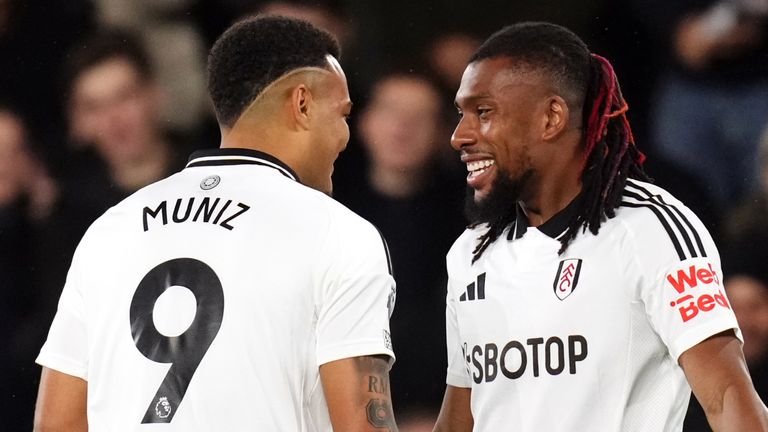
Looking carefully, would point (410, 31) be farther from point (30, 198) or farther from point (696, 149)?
point (30, 198)

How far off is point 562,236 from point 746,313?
4.91ft

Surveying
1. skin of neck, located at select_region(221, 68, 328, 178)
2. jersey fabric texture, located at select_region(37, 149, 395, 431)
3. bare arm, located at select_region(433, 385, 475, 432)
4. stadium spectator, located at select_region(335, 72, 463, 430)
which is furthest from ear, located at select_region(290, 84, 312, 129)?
stadium spectator, located at select_region(335, 72, 463, 430)

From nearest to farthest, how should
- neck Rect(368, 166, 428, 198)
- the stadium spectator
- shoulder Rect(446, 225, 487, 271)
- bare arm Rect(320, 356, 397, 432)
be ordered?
bare arm Rect(320, 356, 397, 432) < shoulder Rect(446, 225, 487, 271) < the stadium spectator < neck Rect(368, 166, 428, 198)

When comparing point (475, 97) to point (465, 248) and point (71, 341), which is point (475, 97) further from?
point (71, 341)

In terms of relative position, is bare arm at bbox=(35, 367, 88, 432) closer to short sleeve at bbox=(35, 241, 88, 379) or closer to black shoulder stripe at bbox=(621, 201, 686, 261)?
short sleeve at bbox=(35, 241, 88, 379)

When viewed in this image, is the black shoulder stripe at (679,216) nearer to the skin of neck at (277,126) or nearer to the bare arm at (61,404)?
the skin of neck at (277,126)

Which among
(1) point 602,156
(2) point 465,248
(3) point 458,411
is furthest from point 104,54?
(1) point 602,156

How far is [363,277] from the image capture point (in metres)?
1.58

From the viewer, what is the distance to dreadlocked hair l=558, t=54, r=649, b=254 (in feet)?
6.15

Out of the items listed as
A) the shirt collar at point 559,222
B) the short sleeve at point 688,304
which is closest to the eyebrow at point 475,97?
the shirt collar at point 559,222

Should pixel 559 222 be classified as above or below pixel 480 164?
below

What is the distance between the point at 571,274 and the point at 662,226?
0.58 ft

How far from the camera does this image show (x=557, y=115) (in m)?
1.93

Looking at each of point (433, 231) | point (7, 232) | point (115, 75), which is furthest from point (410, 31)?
point (7, 232)
